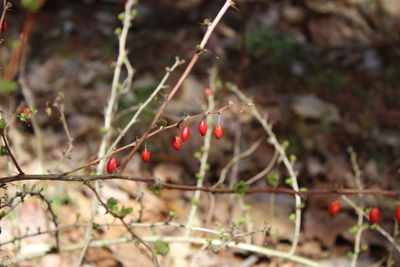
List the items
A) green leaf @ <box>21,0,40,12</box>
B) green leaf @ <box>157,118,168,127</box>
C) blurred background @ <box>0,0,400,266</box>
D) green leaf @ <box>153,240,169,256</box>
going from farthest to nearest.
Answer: blurred background @ <box>0,0,400,266</box>
green leaf @ <box>153,240,169,256</box>
green leaf @ <box>157,118,168,127</box>
green leaf @ <box>21,0,40,12</box>

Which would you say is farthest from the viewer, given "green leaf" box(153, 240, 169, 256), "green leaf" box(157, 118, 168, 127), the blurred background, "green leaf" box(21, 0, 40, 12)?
the blurred background

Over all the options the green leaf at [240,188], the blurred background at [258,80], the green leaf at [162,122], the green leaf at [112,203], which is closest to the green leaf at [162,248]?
the green leaf at [112,203]

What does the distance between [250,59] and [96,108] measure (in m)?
1.33

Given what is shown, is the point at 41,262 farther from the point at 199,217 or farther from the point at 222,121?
the point at 222,121

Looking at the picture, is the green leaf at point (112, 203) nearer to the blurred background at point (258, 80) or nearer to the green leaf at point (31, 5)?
the green leaf at point (31, 5)

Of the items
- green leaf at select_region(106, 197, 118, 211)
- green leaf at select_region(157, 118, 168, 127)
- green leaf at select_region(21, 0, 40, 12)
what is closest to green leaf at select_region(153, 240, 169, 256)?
green leaf at select_region(106, 197, 118, 211)

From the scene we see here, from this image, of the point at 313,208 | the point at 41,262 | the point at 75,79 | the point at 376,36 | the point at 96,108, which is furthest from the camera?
the point at 376,36

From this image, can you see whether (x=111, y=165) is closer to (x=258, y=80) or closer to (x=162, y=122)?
(x=162, y=122)

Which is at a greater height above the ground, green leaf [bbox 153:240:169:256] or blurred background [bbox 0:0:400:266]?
blurred background [bbox 0:0:400:266]

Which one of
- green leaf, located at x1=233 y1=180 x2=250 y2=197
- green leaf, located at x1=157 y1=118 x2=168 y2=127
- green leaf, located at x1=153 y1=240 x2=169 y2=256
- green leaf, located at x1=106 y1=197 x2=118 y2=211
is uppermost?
green leaf, located at x1=157 y1=118 x2=168 y2=127

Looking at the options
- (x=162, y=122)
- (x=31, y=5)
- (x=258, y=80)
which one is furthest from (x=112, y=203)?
(x=258, y=80)

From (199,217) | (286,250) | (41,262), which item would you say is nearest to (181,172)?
(199,217)

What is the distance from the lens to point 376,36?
420 centimetres

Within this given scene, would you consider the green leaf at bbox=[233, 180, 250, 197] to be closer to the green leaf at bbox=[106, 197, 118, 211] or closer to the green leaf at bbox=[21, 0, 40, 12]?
the green leaf at bbox=[106, 197, 118, 211]
